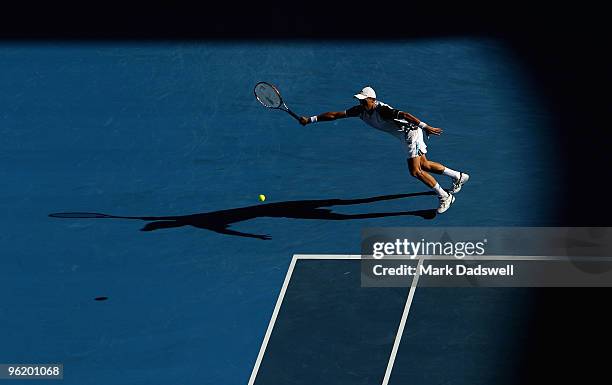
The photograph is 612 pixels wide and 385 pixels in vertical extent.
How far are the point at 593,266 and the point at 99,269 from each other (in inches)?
296

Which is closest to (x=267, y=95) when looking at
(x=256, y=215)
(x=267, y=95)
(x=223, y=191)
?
(x=267, y=95)

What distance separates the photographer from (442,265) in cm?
2086

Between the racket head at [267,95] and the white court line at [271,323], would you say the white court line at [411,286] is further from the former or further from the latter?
the racket head at [267,95]

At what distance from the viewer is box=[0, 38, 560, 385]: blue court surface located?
63.9ft

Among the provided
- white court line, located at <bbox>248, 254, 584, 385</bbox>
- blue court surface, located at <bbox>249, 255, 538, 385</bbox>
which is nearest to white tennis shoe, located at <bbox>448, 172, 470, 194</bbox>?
white court line, located at <bbox>248, 254, 584, 385</bbox>

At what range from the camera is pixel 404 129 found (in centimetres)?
2202

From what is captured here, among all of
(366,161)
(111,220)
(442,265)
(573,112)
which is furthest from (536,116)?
(111,220)

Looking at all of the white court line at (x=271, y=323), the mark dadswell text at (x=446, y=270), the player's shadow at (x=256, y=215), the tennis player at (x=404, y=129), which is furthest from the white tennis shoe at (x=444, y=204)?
the white court line at (x=271, y=323)

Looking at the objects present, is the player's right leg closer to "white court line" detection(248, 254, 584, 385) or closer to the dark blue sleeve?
the dark blue sleeve

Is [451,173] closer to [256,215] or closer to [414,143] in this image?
[414,143]

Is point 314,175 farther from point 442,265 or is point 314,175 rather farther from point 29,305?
point 29,305

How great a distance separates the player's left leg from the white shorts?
0.14 m

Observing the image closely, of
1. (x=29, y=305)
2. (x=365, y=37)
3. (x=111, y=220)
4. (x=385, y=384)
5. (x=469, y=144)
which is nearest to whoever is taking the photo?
(x=385, y=384)

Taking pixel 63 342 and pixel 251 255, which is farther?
pixel 251 255
